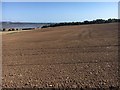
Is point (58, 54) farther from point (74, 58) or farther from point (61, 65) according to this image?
point (61, 65)

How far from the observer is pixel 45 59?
1427 cm

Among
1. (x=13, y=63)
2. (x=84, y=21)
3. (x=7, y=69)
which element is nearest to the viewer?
(x=7, y=69)

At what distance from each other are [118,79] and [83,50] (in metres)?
6.77

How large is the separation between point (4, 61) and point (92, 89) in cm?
660

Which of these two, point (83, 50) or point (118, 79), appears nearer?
point (118, 79)

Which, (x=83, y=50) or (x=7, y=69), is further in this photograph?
(x=83, y=50)

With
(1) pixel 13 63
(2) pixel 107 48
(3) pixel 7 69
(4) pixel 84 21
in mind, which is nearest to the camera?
(3) pixel 7 69

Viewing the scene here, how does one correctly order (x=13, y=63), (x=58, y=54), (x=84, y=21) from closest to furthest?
(x=13, y=63)
(x=58, y=54)
(x=84, y=21)

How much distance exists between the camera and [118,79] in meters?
9.84

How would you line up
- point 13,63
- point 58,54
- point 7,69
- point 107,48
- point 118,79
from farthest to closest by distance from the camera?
point 107,48, point 58,54, point 13,63, point 7,69, point 118,79

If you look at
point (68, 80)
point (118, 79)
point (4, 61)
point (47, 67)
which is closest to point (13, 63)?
point (4, 61)

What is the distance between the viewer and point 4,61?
14.4 m

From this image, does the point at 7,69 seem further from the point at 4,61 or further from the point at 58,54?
the point at 58,54

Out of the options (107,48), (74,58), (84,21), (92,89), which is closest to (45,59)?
(74,58)
